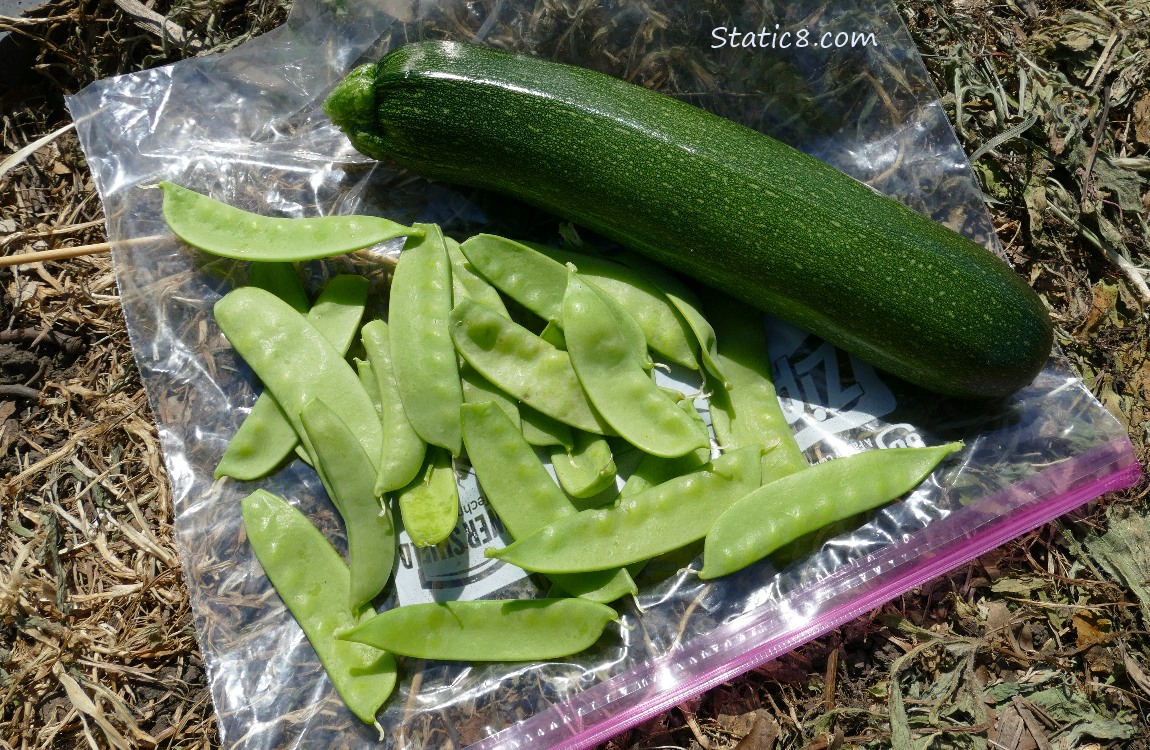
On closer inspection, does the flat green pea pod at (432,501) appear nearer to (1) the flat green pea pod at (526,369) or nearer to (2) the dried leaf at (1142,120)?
(1) the flat green pea pod at (526,369)

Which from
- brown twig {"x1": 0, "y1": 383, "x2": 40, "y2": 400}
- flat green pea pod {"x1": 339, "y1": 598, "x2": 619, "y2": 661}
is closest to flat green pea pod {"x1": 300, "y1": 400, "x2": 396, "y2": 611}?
flat green pea pod {"x1": 339, "y1": 598, "x2": 619, "y2": 661}

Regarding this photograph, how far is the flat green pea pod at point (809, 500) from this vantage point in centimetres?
239

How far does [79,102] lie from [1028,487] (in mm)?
3506

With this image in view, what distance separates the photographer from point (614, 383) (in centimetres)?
247

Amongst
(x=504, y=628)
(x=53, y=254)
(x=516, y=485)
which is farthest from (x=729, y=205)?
(x=53, y=254)

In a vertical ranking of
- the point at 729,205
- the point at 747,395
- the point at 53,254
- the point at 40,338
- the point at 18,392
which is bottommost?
the point at 18,392

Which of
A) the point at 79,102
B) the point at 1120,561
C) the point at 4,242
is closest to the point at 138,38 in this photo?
the point at 79,102

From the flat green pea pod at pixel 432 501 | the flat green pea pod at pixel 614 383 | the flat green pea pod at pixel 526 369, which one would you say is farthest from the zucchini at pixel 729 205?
the flat green pea pod at pixel 432 501

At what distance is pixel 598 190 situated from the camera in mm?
2494

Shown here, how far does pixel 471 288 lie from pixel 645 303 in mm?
575

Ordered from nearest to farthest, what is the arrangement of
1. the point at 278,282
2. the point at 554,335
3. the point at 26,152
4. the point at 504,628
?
the point at 504,628
the point at 554,335
the point at 278,282
the point at 26,152

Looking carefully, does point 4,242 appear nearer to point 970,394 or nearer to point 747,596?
point 747,596

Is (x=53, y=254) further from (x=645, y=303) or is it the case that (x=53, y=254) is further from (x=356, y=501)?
(x=645, y=303)

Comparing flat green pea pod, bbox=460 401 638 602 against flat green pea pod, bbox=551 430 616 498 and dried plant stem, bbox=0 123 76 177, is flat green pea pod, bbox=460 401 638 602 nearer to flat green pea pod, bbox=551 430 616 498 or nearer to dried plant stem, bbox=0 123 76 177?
flat green pea pod, bbox=551 430 616 498
